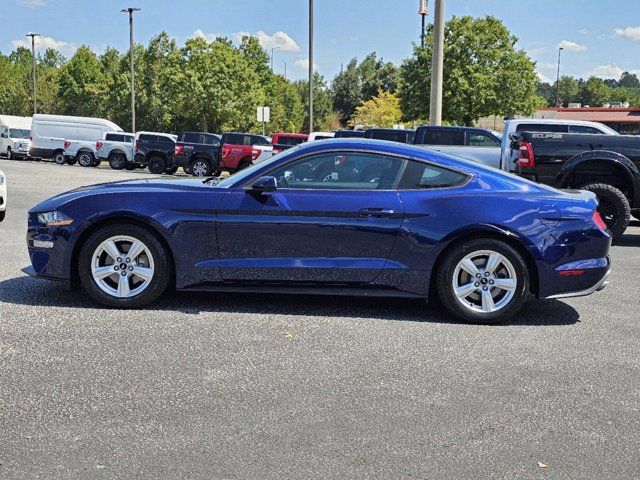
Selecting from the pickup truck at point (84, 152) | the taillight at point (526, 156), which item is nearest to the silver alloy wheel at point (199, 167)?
the pickup truck at point (84, 152)

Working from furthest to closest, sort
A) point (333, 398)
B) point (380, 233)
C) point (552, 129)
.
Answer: point (552, 129), point (380, 233), point (333, 398)

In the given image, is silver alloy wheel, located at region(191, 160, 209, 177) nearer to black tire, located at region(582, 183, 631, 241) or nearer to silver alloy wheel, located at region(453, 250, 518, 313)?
black tire, located at region(582, 183, 631, 241)

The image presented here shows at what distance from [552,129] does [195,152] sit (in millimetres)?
16575

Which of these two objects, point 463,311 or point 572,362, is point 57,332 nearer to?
point 463,311

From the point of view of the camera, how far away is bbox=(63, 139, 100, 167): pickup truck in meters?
35.1

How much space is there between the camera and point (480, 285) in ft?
19.0

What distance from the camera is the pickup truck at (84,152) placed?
35.1 meters

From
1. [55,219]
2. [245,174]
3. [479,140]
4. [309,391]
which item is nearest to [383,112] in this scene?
[479,140]

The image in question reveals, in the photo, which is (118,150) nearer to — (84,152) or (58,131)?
(84,152)

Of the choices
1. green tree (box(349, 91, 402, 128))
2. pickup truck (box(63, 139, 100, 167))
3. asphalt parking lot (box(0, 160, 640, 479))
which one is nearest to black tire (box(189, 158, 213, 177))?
pickup truck (box(63, 139, 100, 167))

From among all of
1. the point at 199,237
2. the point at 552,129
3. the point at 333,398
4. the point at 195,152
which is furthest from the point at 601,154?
the point at 195,152

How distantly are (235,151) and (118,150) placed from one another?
8.21m

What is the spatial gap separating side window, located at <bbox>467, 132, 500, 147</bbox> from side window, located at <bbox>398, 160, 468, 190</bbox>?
38.4 feet

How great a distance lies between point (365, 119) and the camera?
65.9 metres
